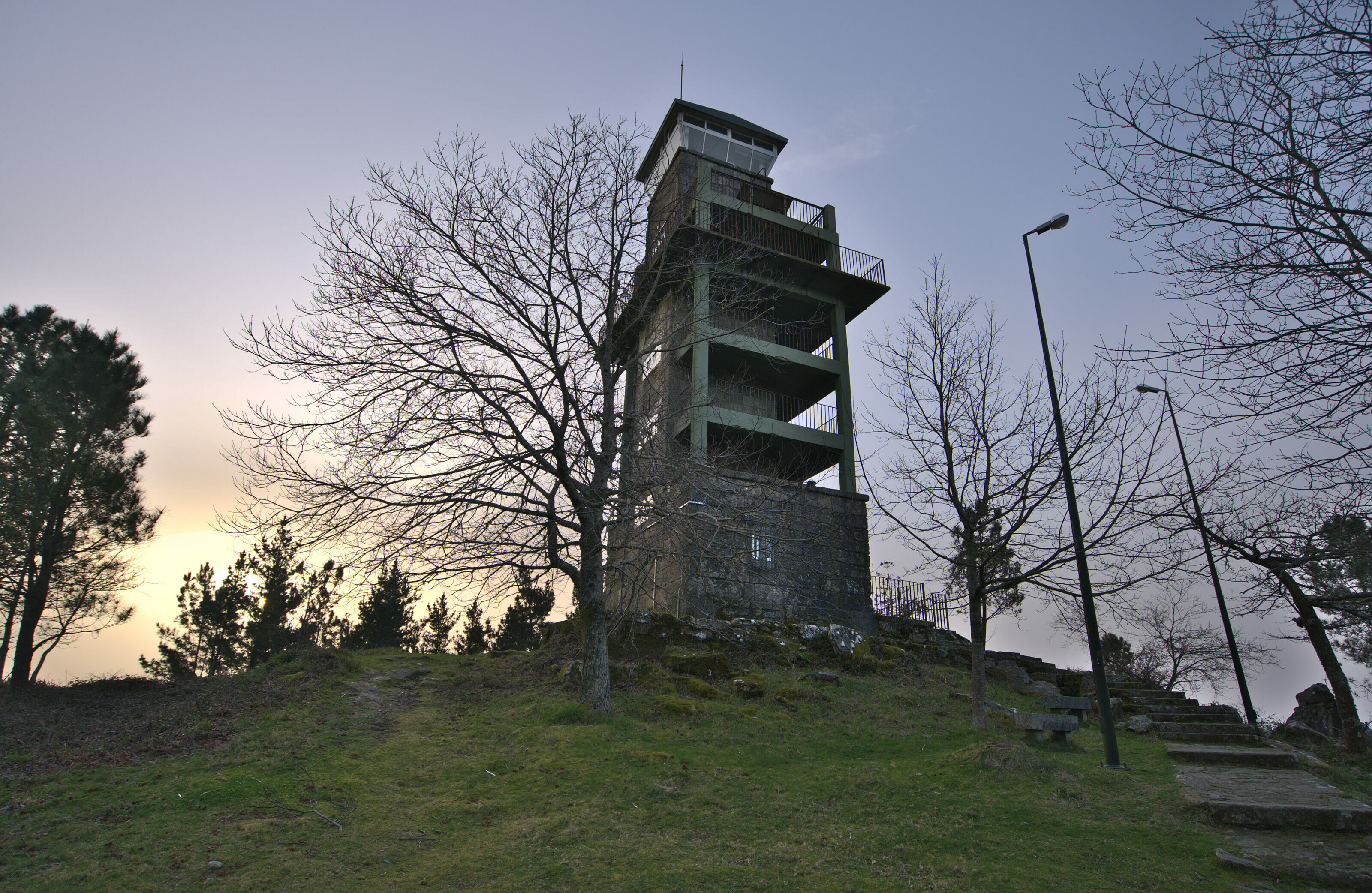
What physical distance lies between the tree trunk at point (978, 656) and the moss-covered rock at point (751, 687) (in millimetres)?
3686

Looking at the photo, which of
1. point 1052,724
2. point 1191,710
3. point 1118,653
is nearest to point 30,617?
point 1052,724

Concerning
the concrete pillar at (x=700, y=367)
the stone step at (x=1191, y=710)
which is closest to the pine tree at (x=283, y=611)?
the concrete pillar at (x=700, y=367)

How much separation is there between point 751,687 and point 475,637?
20.1 metres

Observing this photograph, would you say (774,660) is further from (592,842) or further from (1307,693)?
(1307,693)

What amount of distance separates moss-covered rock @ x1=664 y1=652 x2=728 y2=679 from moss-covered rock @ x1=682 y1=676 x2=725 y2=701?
73 centimetres

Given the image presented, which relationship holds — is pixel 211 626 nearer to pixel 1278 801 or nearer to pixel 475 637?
pixel 475 637

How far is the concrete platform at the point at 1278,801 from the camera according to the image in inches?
220

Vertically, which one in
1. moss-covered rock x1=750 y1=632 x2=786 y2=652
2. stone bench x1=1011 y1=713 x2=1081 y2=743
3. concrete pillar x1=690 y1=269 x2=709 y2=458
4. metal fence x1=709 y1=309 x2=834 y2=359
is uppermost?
metal fence x1=709 y1=309 x2=834 y2=359

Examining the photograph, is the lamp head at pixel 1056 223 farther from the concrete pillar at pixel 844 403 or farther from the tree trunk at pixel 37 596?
the tree trunk at pixel 37 596

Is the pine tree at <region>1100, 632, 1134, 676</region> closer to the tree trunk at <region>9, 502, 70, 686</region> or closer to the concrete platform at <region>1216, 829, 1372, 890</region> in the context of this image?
the concrete platform at <region>1216, 829, 1372, 890</region>

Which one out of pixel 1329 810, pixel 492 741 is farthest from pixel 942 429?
pixel 492 741

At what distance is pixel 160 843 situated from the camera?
19.0 feet

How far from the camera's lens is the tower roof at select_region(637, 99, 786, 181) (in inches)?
1016

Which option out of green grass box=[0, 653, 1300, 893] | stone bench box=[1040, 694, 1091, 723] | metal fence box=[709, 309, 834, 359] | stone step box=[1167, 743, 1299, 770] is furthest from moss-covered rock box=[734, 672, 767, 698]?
metal fence box=[709, 309, 834, 359]
